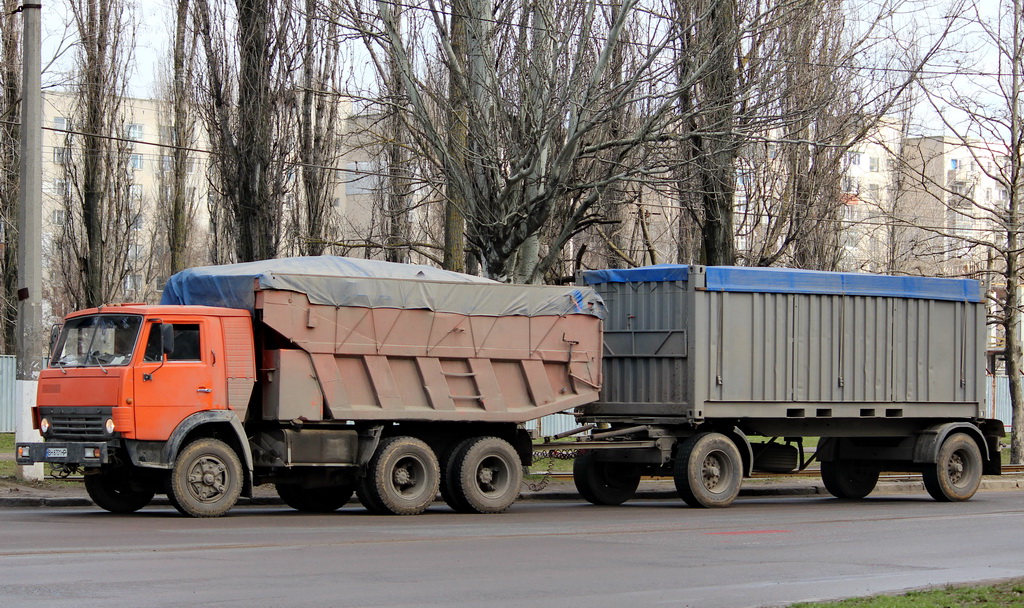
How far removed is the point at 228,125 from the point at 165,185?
52.1 ft

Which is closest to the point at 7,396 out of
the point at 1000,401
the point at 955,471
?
the point at 955,471

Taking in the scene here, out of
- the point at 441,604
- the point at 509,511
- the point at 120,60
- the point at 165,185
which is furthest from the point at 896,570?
the point at 165,185

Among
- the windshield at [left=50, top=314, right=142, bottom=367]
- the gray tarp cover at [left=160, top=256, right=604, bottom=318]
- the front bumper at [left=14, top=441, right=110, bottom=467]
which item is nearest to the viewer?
the front bumper at [left=14, top=441, right=110, bottom=467]

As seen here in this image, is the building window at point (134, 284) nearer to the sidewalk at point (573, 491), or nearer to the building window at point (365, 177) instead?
the building window at point (365, 177)

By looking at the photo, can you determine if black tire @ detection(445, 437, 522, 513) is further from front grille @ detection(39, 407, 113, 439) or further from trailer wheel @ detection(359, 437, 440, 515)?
front grille @ detection(39, 407, 113, 439)

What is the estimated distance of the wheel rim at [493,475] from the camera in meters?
16.7

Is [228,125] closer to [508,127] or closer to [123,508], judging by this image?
[508,127]

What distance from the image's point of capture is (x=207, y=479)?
1493cm

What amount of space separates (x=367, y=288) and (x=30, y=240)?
567 centimetres

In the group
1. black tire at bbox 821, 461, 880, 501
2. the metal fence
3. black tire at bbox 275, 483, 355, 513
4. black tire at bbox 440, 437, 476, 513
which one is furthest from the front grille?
the metal fence

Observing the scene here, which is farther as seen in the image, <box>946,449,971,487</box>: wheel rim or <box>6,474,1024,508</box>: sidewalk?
<box>946,449,971,487</box>: wheel rim

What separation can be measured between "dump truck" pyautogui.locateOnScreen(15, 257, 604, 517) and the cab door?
0.05 feet

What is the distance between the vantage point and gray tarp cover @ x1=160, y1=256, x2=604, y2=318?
614 inches

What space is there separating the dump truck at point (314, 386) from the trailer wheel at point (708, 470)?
1632 millimetres
